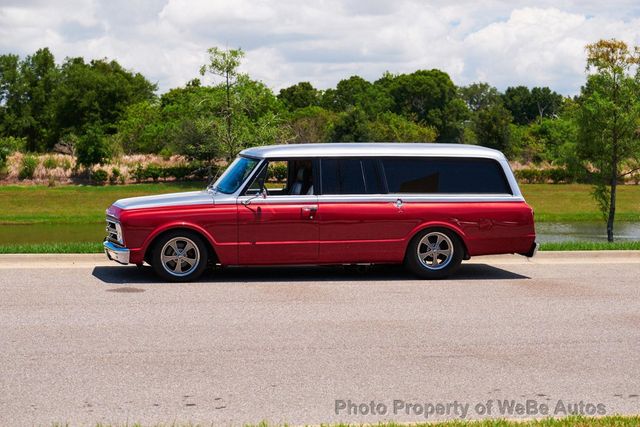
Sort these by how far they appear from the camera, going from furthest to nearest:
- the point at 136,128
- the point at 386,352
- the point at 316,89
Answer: the point at 316,89 → the point at 136,128 → the point at 386,352

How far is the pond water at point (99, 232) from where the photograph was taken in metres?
35.7

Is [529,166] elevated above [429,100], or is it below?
below

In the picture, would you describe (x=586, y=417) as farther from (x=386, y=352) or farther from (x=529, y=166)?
(x=529, y=166)

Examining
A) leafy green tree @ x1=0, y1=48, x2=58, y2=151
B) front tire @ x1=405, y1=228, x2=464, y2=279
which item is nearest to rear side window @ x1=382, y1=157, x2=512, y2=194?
front tire @ x1=405, y1=228, x2=464, y2=279

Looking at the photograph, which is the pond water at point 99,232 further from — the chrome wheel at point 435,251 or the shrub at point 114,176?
the chrome wheel at point 435,251

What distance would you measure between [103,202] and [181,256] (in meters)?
42.7

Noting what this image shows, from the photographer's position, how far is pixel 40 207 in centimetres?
5247

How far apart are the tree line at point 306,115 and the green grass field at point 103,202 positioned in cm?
232

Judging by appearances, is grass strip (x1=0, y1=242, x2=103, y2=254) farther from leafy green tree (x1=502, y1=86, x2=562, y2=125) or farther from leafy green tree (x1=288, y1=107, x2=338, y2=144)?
leafy green tree (x1=502, y1=86, x2=562, y2=125)

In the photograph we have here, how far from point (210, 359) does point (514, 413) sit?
274 centimetres

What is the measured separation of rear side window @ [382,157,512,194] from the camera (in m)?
13.5

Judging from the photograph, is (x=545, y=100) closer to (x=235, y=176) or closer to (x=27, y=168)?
(x=27, y=168)

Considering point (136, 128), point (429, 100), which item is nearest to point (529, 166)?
point (136, 128)

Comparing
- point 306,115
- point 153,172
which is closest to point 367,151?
point 153,172
